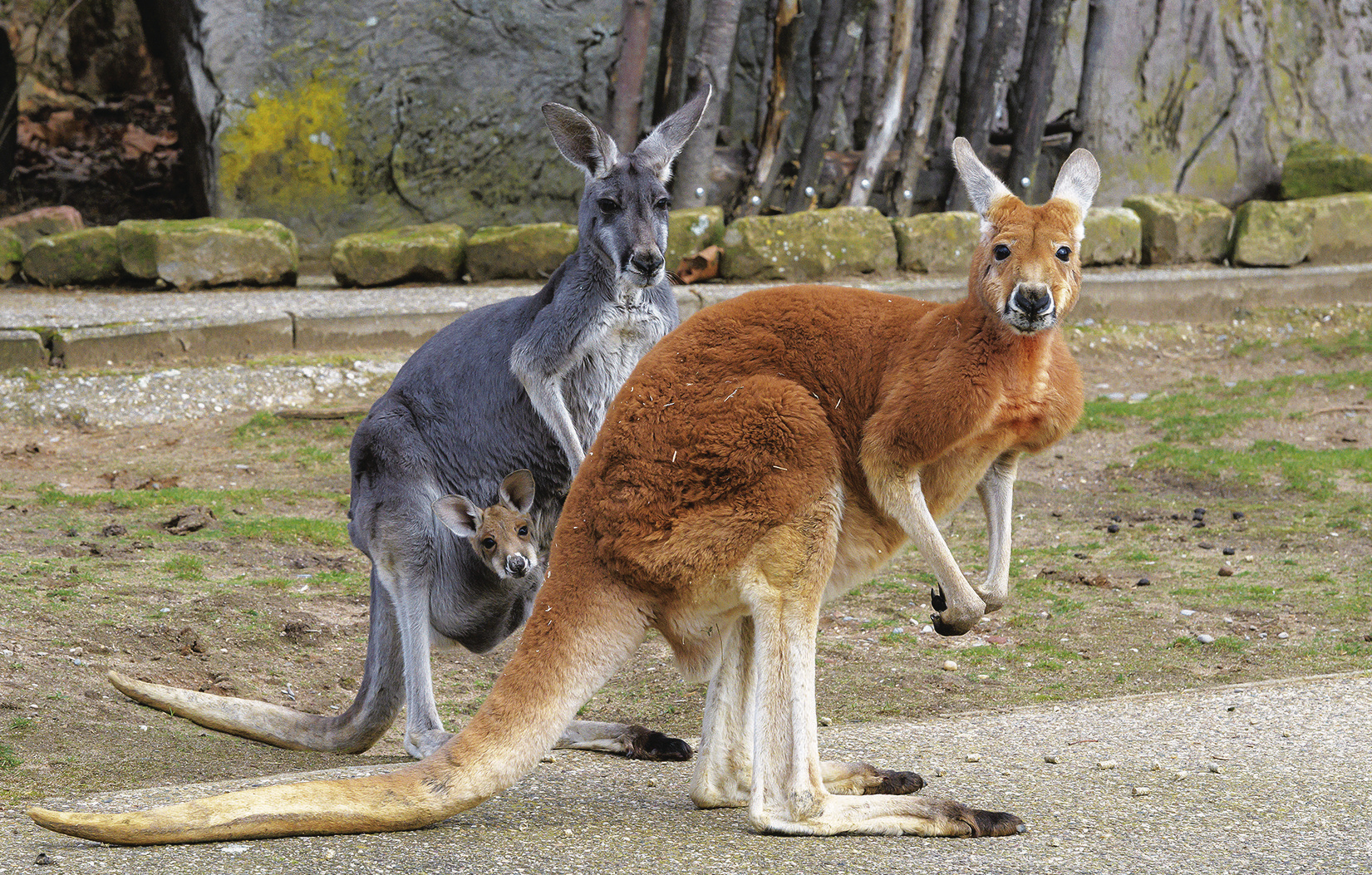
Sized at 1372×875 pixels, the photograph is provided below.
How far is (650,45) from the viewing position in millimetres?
11531

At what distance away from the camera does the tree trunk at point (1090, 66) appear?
11.7 metres

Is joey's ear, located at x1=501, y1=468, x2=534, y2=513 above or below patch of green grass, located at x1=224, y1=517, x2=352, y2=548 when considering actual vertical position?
above

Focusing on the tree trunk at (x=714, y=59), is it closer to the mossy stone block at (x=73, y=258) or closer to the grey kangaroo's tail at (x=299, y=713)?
the mossy stone block at (x=73, y=258)

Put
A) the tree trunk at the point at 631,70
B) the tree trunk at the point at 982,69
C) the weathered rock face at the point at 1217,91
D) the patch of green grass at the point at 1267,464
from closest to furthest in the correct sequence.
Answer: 1. the patch of green grass at the point at 1267,464
2. the tree trunk at the point at 631,70
3. the tree trunk at the point at 982,69
4. the weathered rock face at the point at 1217,91

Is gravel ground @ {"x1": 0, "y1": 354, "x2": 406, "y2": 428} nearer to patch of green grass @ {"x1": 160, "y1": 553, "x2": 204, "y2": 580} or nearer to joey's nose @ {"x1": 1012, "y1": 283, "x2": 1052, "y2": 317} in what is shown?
patch of green grass @ {"x1": 160, "y1": 553, "x2": 204, "y2": 580}

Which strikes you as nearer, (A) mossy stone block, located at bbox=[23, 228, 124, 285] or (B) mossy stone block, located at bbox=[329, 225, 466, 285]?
(A) mossy stone block, located at bbox=[23, 228, 124, 285]

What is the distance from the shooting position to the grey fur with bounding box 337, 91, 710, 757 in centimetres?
380

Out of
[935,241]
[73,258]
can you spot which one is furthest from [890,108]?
[73,258]

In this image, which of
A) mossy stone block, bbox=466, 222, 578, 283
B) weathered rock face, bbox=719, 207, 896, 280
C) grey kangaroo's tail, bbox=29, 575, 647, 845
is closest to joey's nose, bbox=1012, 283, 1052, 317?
grey kangaroo's tail, bbox=29, 575, 647, 845

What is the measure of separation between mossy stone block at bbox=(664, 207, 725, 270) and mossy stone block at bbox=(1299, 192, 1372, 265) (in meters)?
5.33

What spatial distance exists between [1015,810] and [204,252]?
8.09 m

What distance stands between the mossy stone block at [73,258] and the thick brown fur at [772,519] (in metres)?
7.77

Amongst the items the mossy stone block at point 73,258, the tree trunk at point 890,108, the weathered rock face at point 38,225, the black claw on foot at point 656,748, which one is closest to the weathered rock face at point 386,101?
the weathered rock face at point 38,225

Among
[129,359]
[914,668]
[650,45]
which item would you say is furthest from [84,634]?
[650,45]
